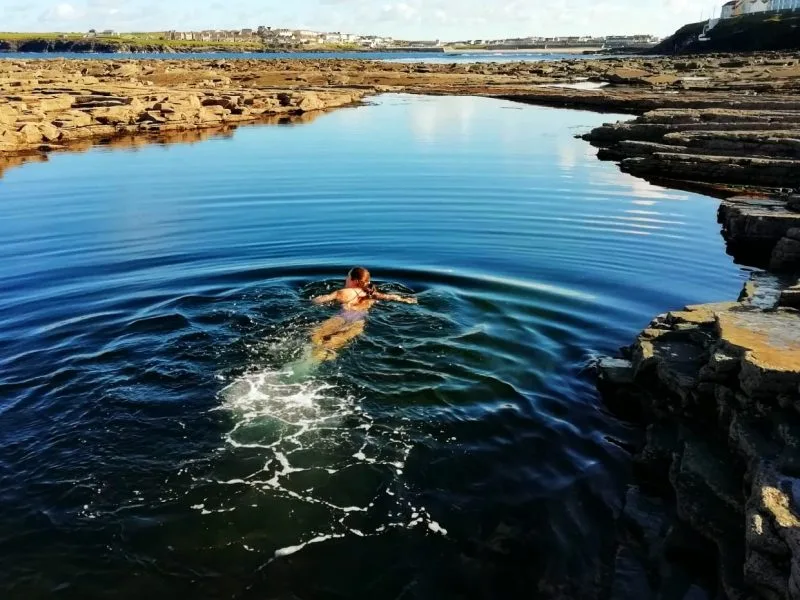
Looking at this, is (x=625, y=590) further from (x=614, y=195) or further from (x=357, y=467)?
(x=614, y=195)

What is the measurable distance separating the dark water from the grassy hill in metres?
115

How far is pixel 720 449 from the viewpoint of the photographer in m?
8.19

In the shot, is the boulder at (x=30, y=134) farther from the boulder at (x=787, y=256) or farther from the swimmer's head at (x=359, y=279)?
the boulder at (x=787, y=256)

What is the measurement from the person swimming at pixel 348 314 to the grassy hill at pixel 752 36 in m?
123

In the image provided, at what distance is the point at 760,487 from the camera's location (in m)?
6.50

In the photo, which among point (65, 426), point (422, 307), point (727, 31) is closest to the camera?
point (65, 426)

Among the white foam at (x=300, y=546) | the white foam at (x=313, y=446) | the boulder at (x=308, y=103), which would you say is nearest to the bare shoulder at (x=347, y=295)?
the white foam at (x=313, y=446)

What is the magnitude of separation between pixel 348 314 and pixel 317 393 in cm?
306

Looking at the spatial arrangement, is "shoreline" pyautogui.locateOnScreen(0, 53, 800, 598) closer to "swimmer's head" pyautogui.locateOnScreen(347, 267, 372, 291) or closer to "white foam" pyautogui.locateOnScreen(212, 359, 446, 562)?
"white foam" pyautogui.locateOnScreen(212, 359, 446, 562)

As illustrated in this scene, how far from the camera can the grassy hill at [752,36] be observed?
114312mm

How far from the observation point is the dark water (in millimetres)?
6938

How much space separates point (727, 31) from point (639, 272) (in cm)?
14802

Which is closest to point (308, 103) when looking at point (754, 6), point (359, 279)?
point (359, 279)

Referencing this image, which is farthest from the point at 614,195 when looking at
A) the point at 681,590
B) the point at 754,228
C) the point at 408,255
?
the point at 681,590
